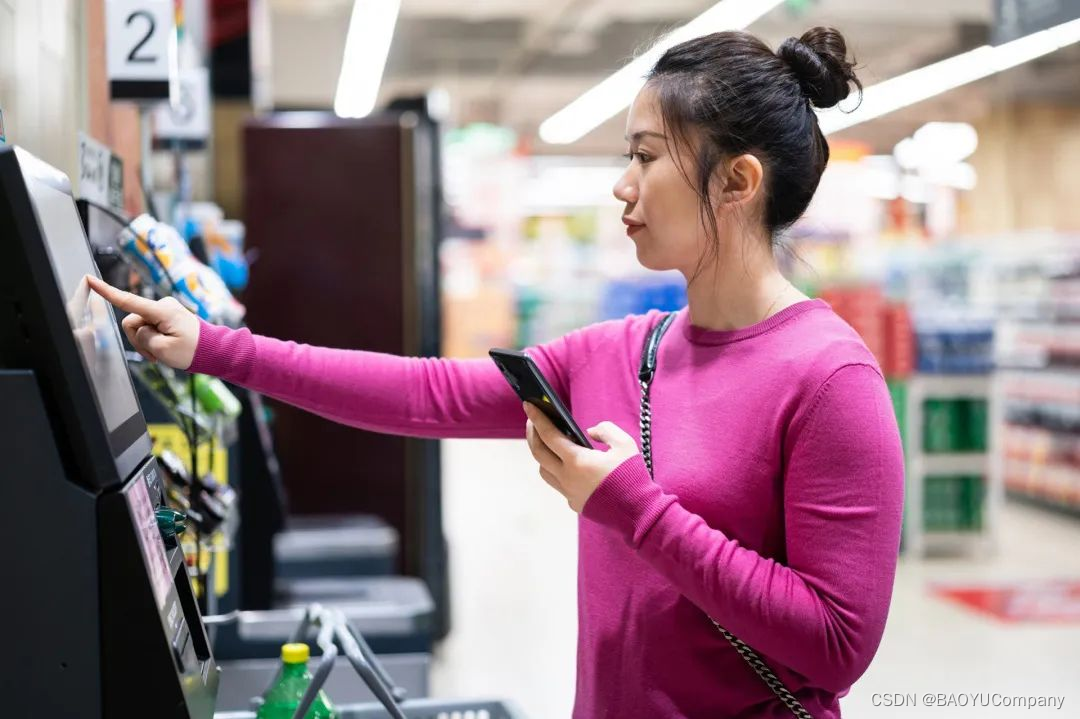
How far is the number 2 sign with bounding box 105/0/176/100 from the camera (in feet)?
8.10

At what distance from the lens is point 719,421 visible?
1.45 metres

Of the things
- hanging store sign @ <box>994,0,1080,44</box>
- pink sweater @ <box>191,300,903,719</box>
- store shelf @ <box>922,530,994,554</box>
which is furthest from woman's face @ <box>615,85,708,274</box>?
store shelf @ <box>922,530,994,554</box>

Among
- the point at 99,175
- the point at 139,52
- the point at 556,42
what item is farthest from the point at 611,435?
the point at 556,42

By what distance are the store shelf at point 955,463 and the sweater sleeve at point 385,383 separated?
6715 millimetres

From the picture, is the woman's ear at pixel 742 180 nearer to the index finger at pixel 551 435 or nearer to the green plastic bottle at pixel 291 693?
the index finger at pixel 551 435

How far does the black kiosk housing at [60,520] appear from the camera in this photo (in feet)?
3.38

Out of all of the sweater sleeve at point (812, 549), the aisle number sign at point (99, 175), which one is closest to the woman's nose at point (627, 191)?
the sweater sleeve at point (812, 549)

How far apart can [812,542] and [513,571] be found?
6.14 metres

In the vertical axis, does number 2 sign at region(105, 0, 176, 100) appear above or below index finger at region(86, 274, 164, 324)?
above

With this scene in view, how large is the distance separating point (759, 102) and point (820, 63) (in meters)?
0.13

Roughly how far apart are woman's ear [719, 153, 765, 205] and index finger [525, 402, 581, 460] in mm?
381

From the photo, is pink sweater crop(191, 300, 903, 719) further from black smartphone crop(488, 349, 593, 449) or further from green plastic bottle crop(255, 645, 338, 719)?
green plastic bottle crop(255, 645, 338, 719)

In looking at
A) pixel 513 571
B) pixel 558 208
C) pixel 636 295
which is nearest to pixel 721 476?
pixel 513 571

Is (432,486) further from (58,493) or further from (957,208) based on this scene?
(957,208)
